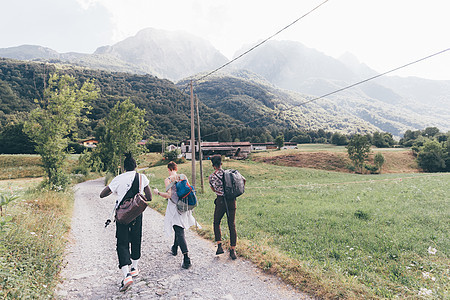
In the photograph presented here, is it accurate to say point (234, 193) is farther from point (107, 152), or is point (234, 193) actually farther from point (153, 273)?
point (107, 152)

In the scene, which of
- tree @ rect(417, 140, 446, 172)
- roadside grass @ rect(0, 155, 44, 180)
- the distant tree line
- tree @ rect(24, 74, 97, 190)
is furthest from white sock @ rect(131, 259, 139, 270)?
tree @ rect(417, 140, 446, 172)

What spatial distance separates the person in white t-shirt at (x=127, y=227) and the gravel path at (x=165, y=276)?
361 millimetres

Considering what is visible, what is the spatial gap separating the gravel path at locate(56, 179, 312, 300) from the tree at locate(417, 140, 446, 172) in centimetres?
7352

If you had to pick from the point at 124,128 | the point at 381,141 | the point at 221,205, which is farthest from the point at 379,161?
the point at 221,205

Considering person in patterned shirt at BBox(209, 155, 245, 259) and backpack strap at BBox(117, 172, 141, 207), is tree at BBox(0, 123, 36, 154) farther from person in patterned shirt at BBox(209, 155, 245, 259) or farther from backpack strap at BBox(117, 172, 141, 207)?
person in patterned shirt at BBox(209, 155, 245, 259)

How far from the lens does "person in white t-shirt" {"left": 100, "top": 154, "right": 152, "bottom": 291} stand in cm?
493

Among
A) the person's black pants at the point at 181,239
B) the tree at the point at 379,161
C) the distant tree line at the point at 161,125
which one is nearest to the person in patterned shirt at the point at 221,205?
the person's black pants at the point at 181,239

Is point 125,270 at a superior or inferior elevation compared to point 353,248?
superior

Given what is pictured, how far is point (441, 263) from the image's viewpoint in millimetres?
5453

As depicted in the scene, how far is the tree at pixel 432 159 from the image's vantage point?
189 feet

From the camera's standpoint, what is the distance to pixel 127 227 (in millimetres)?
5027

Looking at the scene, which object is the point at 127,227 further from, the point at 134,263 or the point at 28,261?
the point at 28,261

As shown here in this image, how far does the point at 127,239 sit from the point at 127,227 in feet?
0.93

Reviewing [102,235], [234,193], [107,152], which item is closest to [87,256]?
[102,235]
